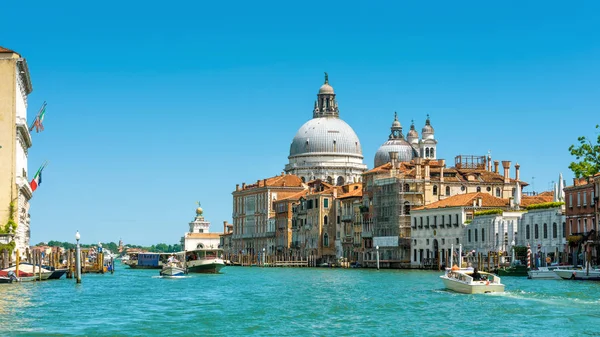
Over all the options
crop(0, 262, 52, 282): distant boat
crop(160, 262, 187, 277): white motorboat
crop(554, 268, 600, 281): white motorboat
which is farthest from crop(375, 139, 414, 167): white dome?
crop(0, 262, 52, 282): distant boat

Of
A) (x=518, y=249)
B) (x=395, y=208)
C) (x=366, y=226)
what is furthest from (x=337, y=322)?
(x=366, y=226)

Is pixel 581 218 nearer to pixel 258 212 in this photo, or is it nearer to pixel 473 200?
pixel 473 200

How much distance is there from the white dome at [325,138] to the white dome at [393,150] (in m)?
8.52

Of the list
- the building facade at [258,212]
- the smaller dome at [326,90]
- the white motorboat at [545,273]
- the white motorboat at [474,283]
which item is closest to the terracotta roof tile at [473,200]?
the white motorboat at [545,273]

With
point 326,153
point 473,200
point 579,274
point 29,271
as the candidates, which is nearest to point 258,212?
point 326,153

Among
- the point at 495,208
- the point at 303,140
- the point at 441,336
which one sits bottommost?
the point at 441,336

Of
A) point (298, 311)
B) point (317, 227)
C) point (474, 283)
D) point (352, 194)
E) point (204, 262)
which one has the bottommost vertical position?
point (298, 311)

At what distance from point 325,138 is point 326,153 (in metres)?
1.96

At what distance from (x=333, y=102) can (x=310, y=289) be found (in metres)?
101

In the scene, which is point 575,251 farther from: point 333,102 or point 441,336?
point 333,102

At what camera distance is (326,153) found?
147000mm

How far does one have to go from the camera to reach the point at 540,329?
3219 centimetres

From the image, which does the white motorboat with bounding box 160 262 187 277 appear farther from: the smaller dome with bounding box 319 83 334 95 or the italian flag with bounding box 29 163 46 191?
the smaller dome with bounding box 319 83 334 95

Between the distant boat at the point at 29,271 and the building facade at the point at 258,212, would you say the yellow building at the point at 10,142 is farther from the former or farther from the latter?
the building facade at the point at 258,212
